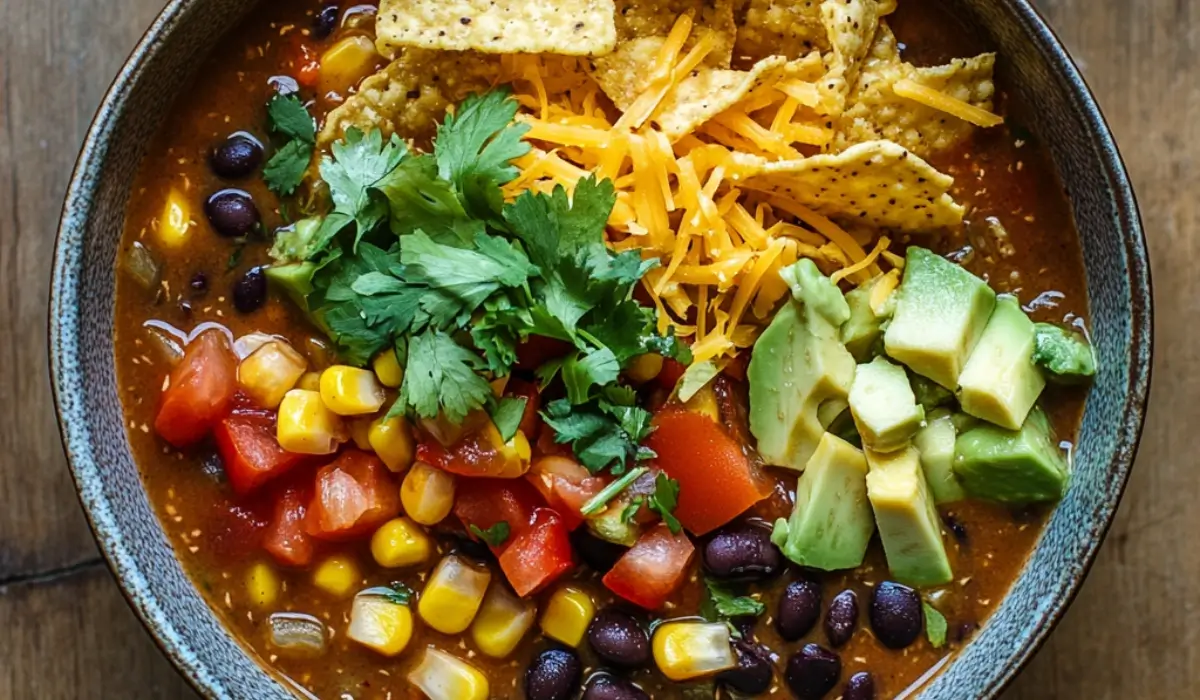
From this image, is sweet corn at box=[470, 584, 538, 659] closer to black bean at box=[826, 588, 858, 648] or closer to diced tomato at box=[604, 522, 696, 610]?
diced tomato at box=[604, 522, 696, 610]

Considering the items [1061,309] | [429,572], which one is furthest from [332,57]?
[1061,309]

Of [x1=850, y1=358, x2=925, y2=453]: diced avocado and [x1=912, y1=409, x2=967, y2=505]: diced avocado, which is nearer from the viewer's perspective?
[x1=850, y1=358, x2=925, y2=453]: diced avocado

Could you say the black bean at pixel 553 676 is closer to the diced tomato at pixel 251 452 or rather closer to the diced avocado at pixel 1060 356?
the diced tomato at pixel 251 452

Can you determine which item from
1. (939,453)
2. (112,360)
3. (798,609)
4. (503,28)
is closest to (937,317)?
(939,453)

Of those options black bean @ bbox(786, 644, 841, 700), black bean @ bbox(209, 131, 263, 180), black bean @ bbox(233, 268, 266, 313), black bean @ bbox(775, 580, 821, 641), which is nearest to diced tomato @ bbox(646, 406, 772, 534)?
black bean @ bbox(775, 580, 821, 641)

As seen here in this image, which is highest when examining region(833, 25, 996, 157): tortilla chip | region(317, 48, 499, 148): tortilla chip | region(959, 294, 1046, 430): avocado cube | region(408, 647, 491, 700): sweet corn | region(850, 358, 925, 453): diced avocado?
region(833, 25, 996, 157): tortilla chip

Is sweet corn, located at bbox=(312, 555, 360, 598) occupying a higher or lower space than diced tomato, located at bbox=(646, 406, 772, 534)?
lower

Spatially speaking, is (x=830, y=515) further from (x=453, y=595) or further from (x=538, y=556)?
(x=453, y=595)
